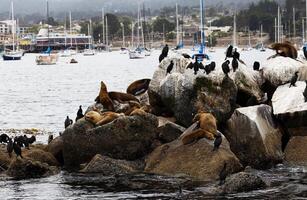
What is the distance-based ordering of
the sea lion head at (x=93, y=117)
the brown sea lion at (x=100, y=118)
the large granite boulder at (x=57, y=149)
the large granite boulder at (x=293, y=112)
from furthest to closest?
the large granite boulder at (x=57, y=149)
the large granite boulder at (x=293, y=112)
the sea lion head at (x=93, y=117)
the brown sea lion at (x=100, y=118)

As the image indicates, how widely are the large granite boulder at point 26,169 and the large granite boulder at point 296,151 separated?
847 centimetres

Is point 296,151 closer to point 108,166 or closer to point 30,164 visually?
point 108,166

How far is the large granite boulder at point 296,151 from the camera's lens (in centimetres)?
2615

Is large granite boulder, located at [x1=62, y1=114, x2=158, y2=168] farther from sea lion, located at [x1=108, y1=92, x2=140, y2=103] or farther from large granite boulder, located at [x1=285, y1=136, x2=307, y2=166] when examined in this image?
sea lion, located at [x1=108, y1=92, x2=140, y2=103]

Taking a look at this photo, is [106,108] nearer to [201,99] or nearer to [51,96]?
[201,99]

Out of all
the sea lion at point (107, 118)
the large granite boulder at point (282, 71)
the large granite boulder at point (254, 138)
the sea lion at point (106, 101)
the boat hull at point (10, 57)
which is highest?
the boat hull at point (10, 57)

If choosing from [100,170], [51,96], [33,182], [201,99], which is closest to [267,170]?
[201,99]

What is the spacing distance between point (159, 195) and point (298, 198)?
159 inches

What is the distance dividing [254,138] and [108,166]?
5139 mm

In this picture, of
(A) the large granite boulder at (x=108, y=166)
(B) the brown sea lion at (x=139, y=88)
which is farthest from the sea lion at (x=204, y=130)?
(B) the brown sea lion at (x=139, y=88)

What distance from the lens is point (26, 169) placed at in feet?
83.2

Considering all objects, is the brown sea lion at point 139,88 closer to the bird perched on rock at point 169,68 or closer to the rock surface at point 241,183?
the bird perched on rock at point 169,68

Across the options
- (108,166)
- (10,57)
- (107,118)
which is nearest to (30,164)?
(108,166)

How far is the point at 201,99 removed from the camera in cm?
2750
